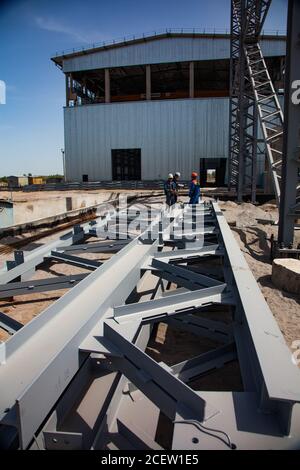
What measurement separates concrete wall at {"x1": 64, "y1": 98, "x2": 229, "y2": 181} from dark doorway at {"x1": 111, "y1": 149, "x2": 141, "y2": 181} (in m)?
0.65

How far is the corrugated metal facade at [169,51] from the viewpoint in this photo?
23969 millimetres

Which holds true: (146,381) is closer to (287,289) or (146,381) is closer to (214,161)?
(287,289)

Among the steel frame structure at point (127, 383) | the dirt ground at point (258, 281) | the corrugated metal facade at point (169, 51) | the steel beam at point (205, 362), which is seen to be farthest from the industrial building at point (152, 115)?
the steel frame structure at point (127, 383)

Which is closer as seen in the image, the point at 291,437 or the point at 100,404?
the point at 291,437

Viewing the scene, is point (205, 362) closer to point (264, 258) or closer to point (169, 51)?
point (264, 258)

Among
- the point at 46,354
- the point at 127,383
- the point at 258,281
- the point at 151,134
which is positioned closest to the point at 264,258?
the point at 258,281

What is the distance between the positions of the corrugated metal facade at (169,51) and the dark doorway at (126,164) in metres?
6.94

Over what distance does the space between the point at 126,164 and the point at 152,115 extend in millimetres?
4963

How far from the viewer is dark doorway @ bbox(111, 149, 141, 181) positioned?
92.1 feet

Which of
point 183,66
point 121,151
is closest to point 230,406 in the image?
point 121,151

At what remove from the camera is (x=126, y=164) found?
2895 cm

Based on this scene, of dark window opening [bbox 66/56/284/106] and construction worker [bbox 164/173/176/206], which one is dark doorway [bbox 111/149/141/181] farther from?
construction worker [bbox 164/173/176/206]
